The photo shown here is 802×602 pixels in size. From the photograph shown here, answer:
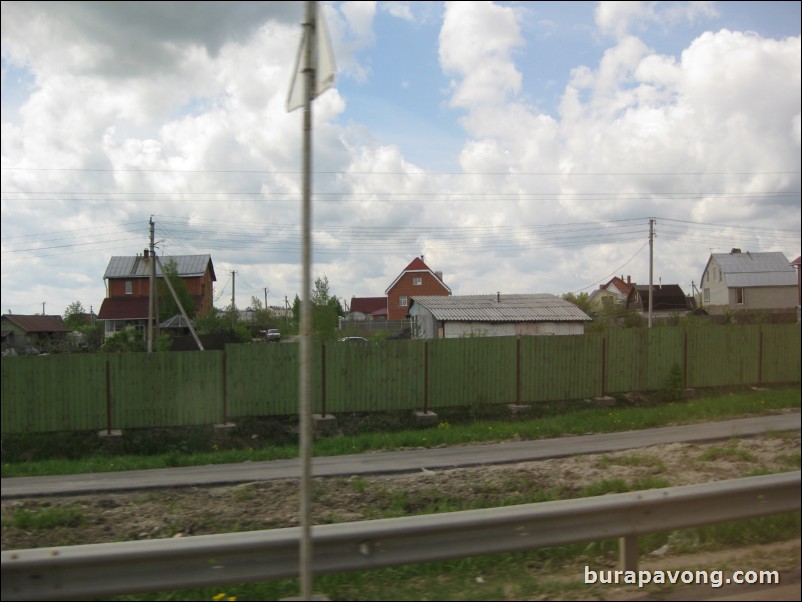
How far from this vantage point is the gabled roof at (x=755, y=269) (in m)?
A: 5.92

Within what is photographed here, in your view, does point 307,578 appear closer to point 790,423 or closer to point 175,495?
point 790,423

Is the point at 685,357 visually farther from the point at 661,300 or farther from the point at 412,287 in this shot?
the point at 412,287

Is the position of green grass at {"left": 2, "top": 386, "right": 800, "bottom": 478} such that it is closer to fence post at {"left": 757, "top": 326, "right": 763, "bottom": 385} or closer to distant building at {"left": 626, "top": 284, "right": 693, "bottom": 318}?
fence post at {"left": 757, "top": 326, "right": 763, "bottom": 385}

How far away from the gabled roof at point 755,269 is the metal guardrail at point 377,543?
1.98 m

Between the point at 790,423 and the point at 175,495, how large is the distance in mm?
7345

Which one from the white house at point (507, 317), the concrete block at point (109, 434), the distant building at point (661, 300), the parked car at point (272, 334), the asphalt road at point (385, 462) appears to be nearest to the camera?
the asphalt road at point (385, 462)

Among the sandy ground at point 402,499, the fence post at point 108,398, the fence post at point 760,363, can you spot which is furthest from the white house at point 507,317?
the fence post at point 760,363

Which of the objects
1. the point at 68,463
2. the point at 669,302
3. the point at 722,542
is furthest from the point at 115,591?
the point at 669,302

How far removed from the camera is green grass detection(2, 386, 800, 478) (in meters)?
9.58

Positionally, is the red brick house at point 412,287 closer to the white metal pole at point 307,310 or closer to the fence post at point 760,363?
the fence post at point 760,363

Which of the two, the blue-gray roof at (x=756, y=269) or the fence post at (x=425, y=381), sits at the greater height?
the blue-gray roof at (x=756, y=269)

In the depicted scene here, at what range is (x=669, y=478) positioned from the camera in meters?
7.93

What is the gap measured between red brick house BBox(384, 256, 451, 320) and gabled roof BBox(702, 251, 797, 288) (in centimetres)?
3956

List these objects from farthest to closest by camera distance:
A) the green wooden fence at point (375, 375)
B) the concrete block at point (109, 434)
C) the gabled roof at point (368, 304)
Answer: the gabled roof at point (368, 304)
the concrete block at point (109, 434)
the green wooden fence at point (375, 375)
